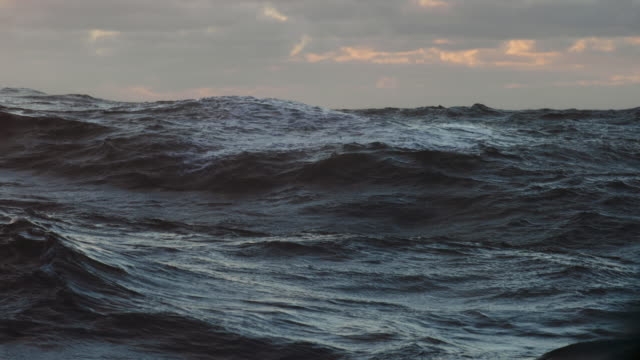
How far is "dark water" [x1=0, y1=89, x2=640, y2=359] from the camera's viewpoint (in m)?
7.05

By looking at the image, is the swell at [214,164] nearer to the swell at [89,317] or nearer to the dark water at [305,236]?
the dark water at [305,236]

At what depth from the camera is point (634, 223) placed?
44.8 feet

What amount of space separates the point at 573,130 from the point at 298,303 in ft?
64.6

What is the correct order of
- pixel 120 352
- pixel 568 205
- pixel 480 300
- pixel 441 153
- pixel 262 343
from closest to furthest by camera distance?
pixel 120 352, pixel 262 343, pixel 480 300, pixel 568 205, pixel 441 153

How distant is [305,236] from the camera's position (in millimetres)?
12219

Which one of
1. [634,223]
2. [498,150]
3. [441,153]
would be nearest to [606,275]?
[634,223]

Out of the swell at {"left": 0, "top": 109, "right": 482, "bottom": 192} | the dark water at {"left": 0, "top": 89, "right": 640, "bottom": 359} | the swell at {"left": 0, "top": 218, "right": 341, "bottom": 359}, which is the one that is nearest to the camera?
the swell at {"left": 0, "top": 218, "right": 341, "bottom": 359}

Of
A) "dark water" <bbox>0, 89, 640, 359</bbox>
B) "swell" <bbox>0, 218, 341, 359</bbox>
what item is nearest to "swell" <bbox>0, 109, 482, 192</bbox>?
"dark water" <bbox>0, 89, 640, 359</bbox>

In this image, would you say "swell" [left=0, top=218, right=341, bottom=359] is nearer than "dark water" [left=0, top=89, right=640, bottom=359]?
Yes

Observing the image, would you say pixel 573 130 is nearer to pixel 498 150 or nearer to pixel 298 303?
pixel 498 150

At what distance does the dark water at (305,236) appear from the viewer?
705cm

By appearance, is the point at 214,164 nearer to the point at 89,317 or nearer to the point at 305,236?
the point at 305,236

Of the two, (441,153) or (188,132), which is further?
(188,132)

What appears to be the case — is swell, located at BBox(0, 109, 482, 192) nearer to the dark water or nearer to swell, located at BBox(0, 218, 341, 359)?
the dark water
